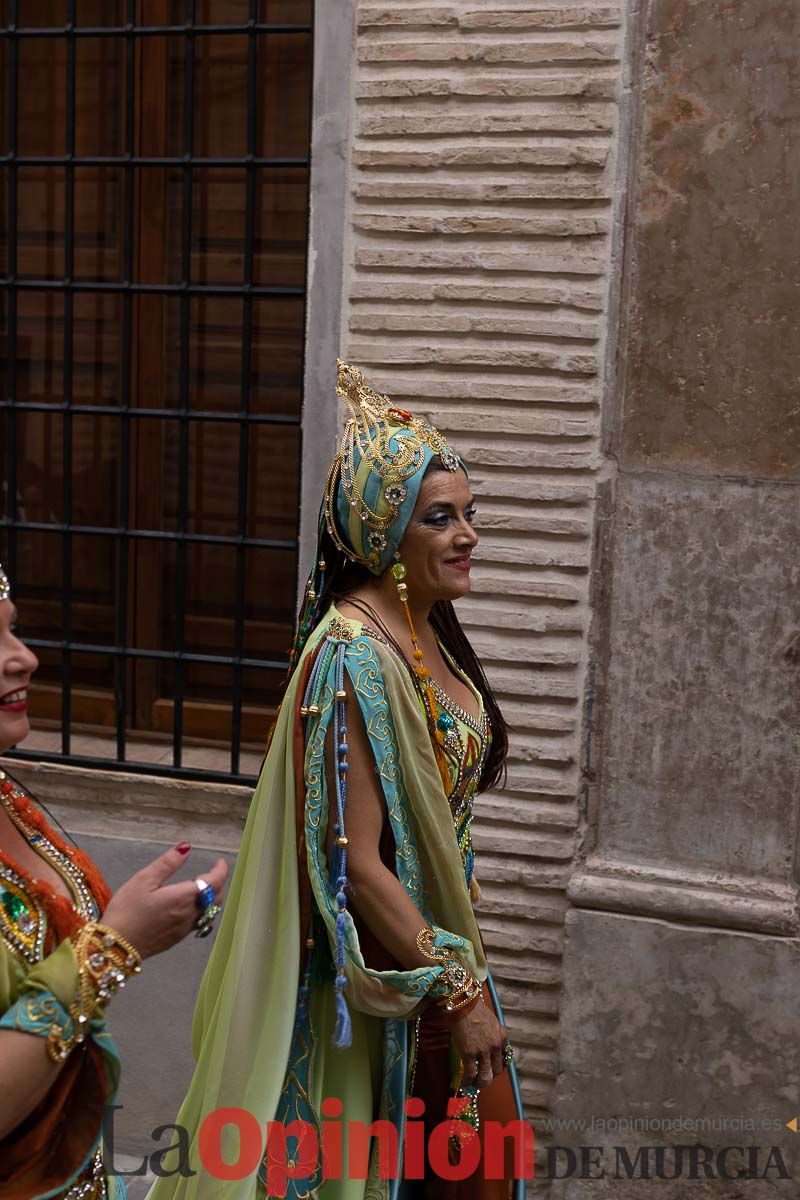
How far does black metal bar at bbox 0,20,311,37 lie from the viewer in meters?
3.99

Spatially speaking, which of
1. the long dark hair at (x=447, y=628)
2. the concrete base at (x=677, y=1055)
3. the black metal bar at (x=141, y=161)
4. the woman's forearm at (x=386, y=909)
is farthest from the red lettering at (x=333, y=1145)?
the black metal bar at (x=141, y=161)

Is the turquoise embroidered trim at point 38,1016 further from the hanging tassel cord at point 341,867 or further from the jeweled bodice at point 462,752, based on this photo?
the jeweled bodice at point 462,752

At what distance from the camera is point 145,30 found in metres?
4.10

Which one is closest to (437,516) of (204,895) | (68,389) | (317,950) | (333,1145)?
(317,950)

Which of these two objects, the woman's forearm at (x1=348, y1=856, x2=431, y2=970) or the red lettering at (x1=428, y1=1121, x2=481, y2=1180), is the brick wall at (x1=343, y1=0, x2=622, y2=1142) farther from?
the woman's forearm at (x1=348, y1=856, x2=431, y2=970)

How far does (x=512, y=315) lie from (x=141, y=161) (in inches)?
51.8

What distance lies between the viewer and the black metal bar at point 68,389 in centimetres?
426

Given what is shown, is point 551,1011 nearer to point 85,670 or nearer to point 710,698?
point 710,698

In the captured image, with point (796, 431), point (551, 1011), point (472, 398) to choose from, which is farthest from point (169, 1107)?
point (796, 431)

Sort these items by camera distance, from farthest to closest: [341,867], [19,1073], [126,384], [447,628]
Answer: [126,384]
[447,628]
[341,867]
[19,1073]

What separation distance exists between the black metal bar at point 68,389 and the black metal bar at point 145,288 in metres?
0.05

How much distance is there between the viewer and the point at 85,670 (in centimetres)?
474

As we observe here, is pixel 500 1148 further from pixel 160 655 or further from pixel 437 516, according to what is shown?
pixel 160 655

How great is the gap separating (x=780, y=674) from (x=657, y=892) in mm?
703
